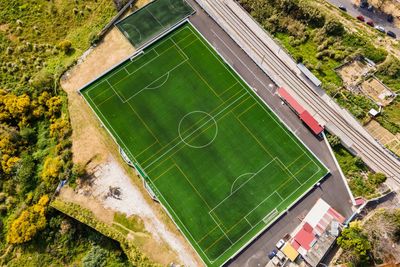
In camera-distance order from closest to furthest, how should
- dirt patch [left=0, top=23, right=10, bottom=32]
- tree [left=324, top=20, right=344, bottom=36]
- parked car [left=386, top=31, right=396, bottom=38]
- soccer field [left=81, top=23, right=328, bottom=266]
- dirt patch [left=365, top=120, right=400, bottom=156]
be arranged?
soccer field [left=81, top=23, right=328, bottom=266], dirt patch [left=365, top=120, right=400, bottom=156], tree [left=324, top=20, right=344, bottom=36], parked car [left=386, top=31, right=396, bottom=38], dirt patch [left=0, top=23, right=10, bottom=32]

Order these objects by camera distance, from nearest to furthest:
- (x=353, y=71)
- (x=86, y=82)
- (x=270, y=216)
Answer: (x=270, y=216)
(x=353, y=71)
(x=86, y=82)

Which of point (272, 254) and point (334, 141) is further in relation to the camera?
point (334, 141)

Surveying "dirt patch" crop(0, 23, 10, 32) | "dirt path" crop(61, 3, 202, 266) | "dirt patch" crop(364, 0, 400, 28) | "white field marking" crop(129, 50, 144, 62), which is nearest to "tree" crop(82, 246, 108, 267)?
"dirt path" crop(61, 3, 202, 266)

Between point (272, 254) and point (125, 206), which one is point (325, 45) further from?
point (125, 206)

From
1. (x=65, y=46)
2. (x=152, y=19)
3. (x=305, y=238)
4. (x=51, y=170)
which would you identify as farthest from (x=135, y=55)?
(x=305, y=238)

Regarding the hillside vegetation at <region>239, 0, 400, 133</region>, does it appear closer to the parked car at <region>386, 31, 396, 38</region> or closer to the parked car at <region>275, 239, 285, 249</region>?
the parked car at <region>386, 31, 396, 38</region>

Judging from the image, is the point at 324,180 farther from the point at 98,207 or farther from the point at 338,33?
the point at 98,207
